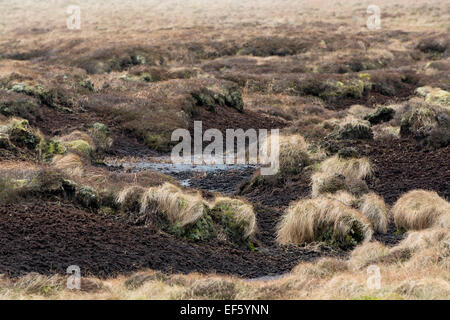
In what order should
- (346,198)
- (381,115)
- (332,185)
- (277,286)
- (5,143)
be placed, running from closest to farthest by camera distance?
(277,286)
(346,198)
(332,185)
(5,143)
(381,115)

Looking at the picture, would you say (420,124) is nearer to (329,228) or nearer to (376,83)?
(329,228)

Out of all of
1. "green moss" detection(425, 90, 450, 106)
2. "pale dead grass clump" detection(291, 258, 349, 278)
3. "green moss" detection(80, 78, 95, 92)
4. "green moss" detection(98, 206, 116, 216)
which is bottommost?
"green moss" detection(98, 206, 116, 216)

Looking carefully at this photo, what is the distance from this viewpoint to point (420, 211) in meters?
12.5

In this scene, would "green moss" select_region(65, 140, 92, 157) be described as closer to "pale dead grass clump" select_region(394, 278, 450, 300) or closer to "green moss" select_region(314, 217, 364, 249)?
"green moss" select_region(314, 217, 364, 249)

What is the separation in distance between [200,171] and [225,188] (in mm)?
2138

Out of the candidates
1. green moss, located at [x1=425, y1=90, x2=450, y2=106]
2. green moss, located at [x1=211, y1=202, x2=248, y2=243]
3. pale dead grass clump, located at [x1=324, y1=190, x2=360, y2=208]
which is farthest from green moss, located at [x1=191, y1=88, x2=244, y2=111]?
green moss, located at [x1=211, y1=202, x2=248, y2=243]

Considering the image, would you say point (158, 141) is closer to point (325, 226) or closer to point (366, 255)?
point (325, 226)

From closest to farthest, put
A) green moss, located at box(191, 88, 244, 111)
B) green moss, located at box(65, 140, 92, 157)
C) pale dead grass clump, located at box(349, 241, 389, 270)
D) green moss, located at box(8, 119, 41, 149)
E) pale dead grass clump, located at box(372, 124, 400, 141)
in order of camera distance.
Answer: pale dead grass clump, located at box(349, 241, 389, 270), green moss, located at box(8, 119, 41, 149), pale dead grass clump, located at box(372, 124, 400, 141), green moss, located at box(65, 140, 92, 157), green moss, located at box(191, 88, 244, 111)

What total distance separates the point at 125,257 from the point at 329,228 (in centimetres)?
404

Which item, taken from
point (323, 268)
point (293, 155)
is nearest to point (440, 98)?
point (293, 155)

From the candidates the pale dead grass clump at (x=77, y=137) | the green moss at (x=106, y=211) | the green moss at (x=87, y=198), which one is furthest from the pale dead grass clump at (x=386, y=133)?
the green moss at (x=87, y=198)

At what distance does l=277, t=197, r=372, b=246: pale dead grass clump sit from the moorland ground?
0.09 ft

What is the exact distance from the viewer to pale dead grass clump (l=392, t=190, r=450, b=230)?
39.8 feet
